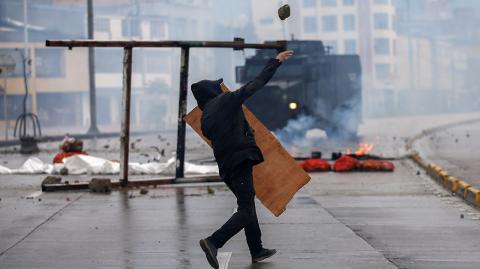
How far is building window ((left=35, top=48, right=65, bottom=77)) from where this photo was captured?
223 feet

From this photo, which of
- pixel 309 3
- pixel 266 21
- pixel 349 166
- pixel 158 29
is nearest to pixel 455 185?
pixel 349 166

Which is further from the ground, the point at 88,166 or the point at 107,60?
the point at 107,60

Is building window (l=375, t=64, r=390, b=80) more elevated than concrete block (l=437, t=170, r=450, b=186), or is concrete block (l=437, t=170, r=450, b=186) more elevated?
concrete block (l=437, t=170, r=450, b=186)

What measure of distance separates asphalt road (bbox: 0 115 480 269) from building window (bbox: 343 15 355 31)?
69.7 m

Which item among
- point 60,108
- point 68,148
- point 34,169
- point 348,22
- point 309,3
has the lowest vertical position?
point 60,108

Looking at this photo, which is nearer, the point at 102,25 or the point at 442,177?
the point at 442,177

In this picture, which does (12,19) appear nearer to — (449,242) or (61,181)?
(61,181)

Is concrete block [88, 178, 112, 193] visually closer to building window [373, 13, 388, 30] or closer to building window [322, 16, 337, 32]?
building window [373, 13, 388, 30]

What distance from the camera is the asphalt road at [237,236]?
977cm

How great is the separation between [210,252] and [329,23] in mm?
73241

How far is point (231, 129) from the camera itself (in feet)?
30.8

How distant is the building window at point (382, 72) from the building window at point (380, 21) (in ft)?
24.9

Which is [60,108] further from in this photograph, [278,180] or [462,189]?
[278,180]

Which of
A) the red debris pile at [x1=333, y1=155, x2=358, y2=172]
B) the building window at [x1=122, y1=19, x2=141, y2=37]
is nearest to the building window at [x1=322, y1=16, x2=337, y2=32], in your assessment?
the building window at [x1=122, y1=19, x2=141, y2=37]
